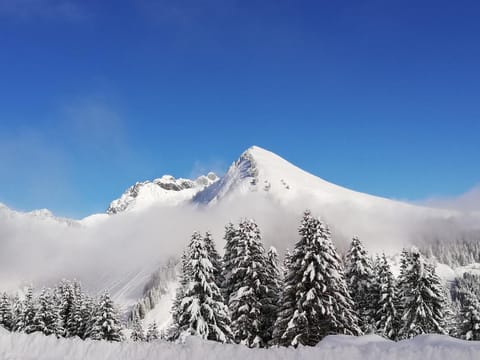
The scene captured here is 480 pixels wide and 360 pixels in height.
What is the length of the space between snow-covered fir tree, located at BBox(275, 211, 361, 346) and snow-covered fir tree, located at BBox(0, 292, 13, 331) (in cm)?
3795

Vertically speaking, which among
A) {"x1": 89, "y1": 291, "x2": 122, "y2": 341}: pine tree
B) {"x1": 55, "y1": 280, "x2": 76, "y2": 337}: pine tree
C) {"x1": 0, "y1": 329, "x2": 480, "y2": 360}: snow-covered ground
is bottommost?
{"x1": 0, "y1": 329, "x2": 480, "y2": 360}: snow-covered ground

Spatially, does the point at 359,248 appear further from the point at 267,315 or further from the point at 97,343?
the point at 97,343

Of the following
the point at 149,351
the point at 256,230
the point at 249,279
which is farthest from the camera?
the point at 256,230

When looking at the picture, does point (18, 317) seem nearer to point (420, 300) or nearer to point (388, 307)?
point (388, 307)

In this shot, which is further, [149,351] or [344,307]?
[344,307]

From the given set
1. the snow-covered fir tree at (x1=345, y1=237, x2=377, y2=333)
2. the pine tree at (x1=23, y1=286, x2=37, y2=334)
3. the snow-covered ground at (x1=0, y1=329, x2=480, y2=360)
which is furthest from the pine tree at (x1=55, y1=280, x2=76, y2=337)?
the snow-covered ground at (x1=0, y1=329, x2=480, y2=360)

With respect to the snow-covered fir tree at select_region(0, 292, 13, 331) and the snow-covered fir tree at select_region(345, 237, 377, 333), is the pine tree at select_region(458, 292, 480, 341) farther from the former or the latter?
the snow-covered fir tree at select_region(0, 292, 13, 331)

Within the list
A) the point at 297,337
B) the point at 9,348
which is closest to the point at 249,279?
the point at 297,337

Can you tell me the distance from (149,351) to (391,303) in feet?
92.7

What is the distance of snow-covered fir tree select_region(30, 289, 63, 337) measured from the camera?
43.3 metres

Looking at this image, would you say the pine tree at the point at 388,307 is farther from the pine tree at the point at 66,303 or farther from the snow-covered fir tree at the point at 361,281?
the pine tree at the point at 66,303

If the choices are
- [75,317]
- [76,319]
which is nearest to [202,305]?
[76,319]

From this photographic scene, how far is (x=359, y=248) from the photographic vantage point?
117ft

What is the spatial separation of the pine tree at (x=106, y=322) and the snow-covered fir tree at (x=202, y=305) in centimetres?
1215
